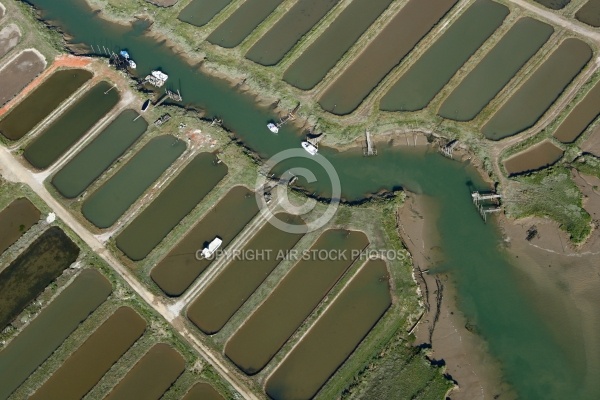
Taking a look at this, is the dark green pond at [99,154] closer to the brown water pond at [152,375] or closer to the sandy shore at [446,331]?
the brown water pond at [152,375]

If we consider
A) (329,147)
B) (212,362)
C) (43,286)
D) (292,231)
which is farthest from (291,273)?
(43,286)

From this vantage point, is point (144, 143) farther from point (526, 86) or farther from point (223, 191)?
point (526, 86)

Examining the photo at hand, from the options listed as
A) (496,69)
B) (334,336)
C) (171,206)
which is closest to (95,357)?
(171,206)

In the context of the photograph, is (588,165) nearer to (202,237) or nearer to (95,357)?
(202,237)

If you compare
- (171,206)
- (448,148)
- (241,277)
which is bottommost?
(241,277)

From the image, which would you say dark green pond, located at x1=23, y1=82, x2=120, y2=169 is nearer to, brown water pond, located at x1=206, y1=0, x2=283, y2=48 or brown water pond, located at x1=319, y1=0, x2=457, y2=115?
brown water pond, located at x1=206, y1=0, x2=283, y2=48

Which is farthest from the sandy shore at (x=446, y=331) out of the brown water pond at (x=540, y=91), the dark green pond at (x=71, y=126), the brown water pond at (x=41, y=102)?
the brown water pond at (x=41, y=102)
